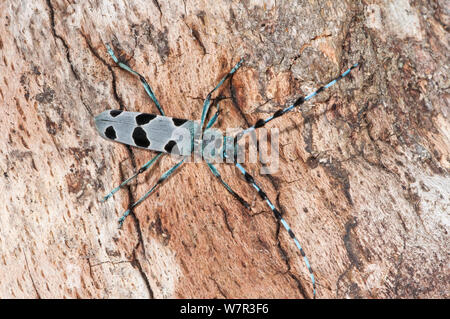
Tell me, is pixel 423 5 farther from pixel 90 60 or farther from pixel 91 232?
pixel 91 232

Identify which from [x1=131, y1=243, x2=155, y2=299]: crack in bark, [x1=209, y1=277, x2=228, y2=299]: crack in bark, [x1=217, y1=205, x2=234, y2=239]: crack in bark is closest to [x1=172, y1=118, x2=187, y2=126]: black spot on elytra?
[x1=217, y1=205, x2=234, y2=239]: crack in bark

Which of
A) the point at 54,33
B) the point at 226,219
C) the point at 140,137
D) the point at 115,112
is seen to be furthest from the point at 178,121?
the point at 54,33

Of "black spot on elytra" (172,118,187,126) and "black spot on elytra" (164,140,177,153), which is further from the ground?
"black spot on elytra" (172,118,187,126)

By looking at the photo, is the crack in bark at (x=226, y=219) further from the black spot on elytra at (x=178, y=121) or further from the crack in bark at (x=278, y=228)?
the black spot on elytra at (x=178, y=121)

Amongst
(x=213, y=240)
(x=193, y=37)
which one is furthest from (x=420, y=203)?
(x=193, y=37)

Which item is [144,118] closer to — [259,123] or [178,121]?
[178,121]

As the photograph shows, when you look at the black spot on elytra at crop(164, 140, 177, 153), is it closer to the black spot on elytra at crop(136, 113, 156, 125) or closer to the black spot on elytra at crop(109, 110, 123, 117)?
the black spot on elytra at crop(136, 113, 156, 125)

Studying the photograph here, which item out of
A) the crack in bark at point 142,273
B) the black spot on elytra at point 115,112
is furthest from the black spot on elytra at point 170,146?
the crack in bark at point 142,273
